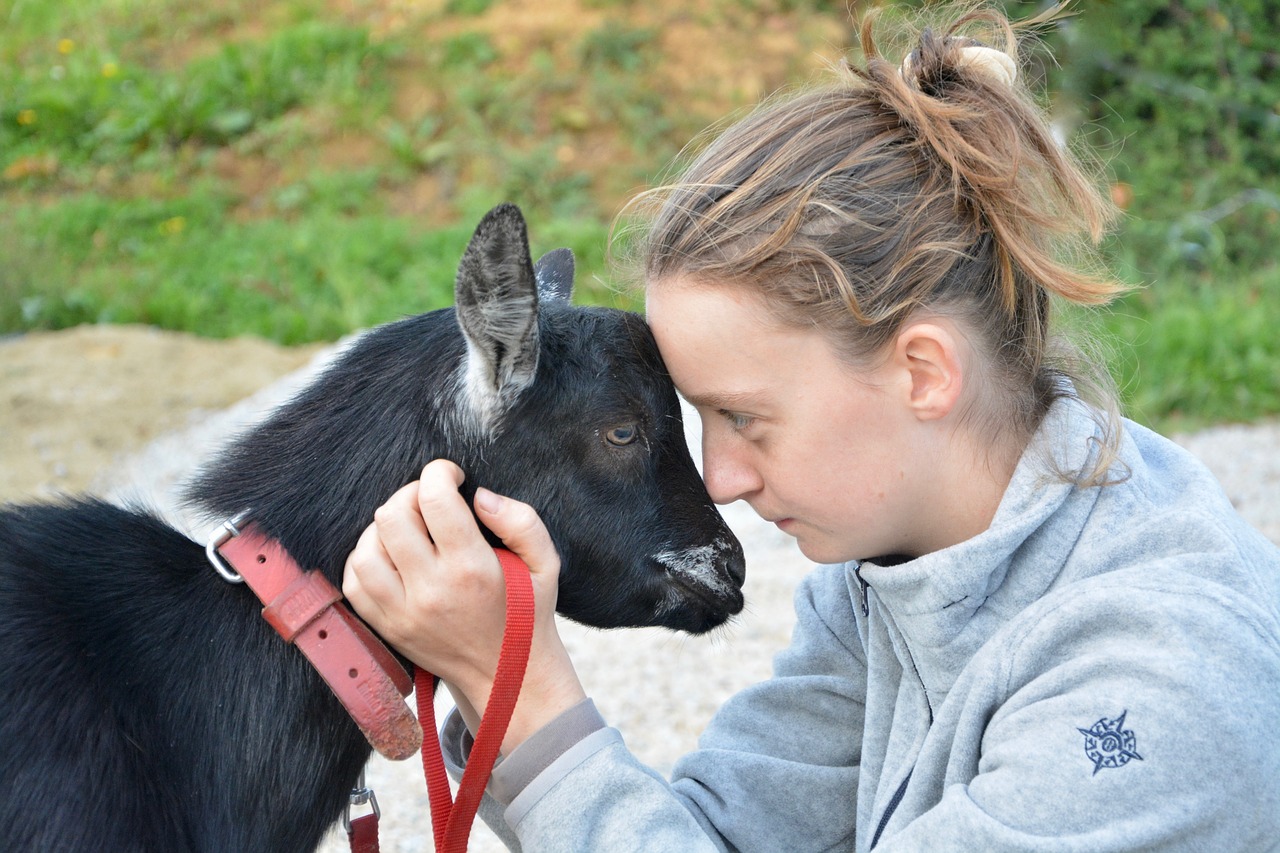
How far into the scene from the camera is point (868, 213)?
1.98m

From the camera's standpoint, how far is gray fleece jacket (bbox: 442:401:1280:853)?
1.62 metres

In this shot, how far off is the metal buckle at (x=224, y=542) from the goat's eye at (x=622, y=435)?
66 cm

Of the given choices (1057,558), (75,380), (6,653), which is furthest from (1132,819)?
(75,380)

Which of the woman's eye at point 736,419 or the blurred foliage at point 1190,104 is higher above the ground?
the woman's eye at point 736,419

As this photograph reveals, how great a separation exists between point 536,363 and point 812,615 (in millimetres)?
843

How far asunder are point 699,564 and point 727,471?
307 mm

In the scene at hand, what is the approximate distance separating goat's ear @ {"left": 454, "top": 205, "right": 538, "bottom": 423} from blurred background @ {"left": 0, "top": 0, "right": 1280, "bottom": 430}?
185 inches

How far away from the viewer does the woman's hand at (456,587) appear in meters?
1.97

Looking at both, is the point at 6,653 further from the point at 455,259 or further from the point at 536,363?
the point at 455,259

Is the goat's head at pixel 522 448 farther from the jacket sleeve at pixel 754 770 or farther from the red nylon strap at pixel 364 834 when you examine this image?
the red nylon strap at pixel 364 834

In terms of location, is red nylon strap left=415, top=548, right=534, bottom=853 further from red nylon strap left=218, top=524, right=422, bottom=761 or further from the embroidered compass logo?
the embroidered compass logo

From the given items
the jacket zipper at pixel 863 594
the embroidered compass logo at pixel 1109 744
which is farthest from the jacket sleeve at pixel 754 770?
the embroidered compass logo at pixel 1109 744

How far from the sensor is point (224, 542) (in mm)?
2094

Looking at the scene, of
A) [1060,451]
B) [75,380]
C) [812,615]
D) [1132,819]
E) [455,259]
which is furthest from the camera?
[455,259]
